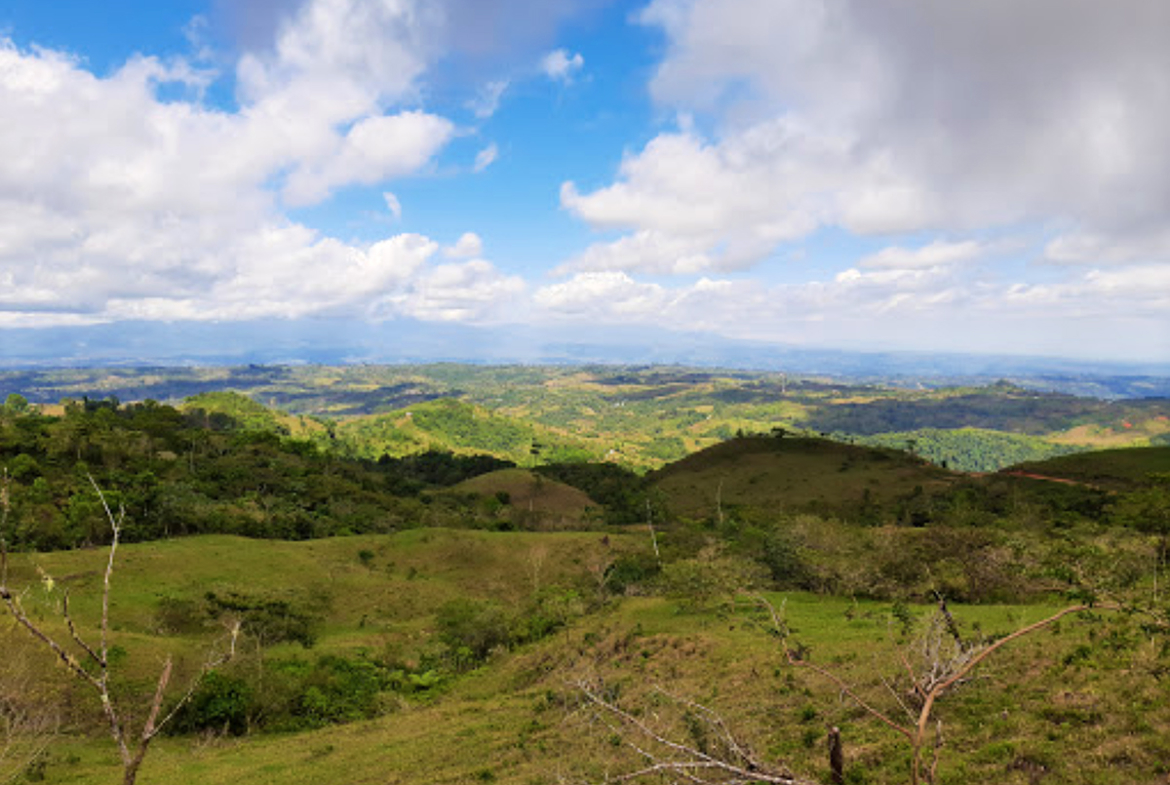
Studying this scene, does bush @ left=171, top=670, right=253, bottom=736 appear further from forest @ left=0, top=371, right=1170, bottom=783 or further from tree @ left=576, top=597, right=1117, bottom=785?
tree @ left=576, top=597, right=1117, bottom=785

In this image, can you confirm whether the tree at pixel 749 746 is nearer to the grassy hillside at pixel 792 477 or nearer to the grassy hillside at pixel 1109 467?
the grassy hillside at pixel 792 477

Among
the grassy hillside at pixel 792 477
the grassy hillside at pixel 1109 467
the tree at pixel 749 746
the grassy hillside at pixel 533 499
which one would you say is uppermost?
the tree at pixel 749 746

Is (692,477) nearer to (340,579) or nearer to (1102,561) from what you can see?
(340,579)

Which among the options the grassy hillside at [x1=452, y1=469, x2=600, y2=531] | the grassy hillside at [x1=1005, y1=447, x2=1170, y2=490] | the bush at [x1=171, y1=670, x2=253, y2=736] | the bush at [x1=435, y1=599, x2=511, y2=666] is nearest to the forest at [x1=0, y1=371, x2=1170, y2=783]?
→ the bush at [x1=171, y1=670, x2=253, y2=736]

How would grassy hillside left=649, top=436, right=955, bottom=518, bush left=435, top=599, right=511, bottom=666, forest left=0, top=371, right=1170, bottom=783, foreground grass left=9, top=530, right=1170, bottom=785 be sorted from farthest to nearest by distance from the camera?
grassy hillside left=649, top=436, right=955, bottom=518
bush left=435, top=599, right=511, bottom=666
foreground grass left=9, top=530, right=1170, bottom=785
forest left=0, top=371, right=1170, bottom=783

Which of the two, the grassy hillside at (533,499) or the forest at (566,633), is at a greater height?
the forest at (566,633)

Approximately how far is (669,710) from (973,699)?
10.6 metres

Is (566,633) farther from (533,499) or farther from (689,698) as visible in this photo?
A: (533,499)

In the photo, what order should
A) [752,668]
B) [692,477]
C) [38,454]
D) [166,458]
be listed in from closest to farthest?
[752,668]
[38,454]
[166,458]
[692,477]

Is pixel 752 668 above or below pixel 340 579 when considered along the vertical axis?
above

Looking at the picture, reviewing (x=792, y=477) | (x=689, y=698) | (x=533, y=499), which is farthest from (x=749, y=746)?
(x=792, y=477)

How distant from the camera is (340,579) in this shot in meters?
60.9

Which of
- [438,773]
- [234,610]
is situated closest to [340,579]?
[234,610]

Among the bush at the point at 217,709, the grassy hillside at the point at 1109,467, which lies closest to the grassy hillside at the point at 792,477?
the grassy hillside at the point at 1109,467
